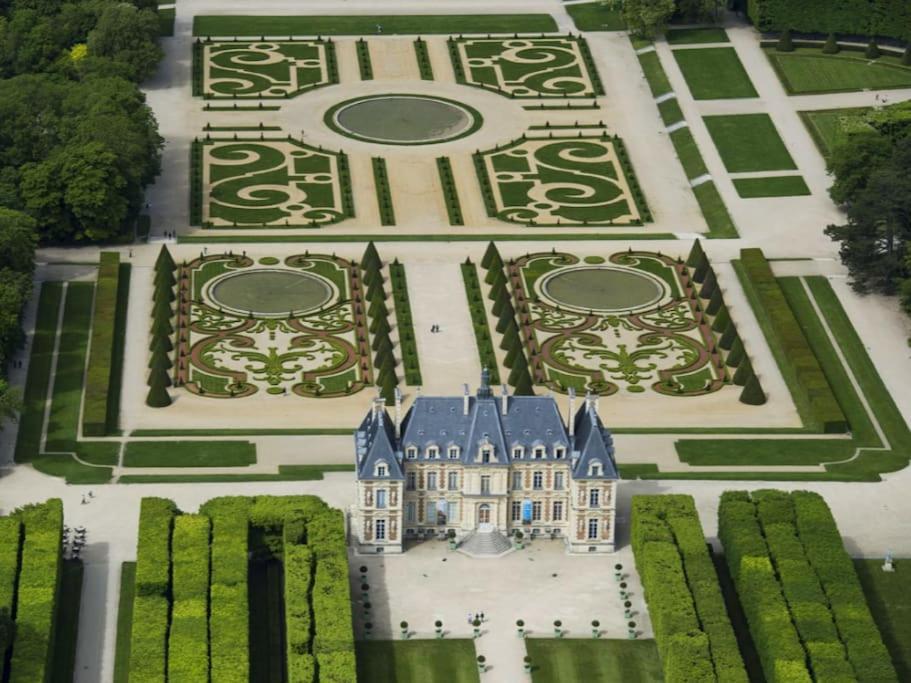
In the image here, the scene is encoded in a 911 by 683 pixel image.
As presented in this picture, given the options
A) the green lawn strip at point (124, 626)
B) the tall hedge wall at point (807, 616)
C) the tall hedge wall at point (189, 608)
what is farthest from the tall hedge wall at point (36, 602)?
the tall hedge wall at point (807, 616)

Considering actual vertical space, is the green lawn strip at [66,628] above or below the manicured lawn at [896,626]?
above

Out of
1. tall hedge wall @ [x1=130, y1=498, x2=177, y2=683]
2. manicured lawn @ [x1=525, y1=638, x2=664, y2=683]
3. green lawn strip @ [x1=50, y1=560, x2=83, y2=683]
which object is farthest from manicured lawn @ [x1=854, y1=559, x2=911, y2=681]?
green lawn strip @ [x1=50, y1=560, x2=83, y2=683]

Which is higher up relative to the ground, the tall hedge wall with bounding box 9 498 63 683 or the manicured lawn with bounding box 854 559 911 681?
the tall hedge wall with bounding box 9 498 63 683

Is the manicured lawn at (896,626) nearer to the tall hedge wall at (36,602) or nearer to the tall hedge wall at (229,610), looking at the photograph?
the tall hedge wall at (229,610)

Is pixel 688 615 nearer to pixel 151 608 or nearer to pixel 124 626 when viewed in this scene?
pixel 151 608

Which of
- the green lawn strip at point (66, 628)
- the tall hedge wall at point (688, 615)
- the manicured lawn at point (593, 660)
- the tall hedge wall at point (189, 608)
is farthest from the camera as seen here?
the manicured lawn at point (593, 660)

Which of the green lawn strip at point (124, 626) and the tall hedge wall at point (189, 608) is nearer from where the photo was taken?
the tall hedge wall at point (189, 608)

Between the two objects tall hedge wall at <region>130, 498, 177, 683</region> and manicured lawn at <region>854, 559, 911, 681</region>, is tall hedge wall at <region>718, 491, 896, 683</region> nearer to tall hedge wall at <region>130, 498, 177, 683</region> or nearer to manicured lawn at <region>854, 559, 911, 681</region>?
manicured lawn at <region>854, 559, 911, 681</region>

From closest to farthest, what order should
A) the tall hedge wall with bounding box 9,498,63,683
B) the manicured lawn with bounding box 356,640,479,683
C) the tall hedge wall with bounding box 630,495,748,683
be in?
the tall hedge wall with bounding box 9,498,63,683
the tall hedge wall with bounding box 630,495,748,683
the manicured lawn with bounding box 356,640,479,683

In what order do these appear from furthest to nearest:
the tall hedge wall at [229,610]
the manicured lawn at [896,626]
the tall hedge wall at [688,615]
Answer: the manicured lawn at [896,626]
the tall hedge wall at [688,615]
the tall hedge wall at [229,610]
